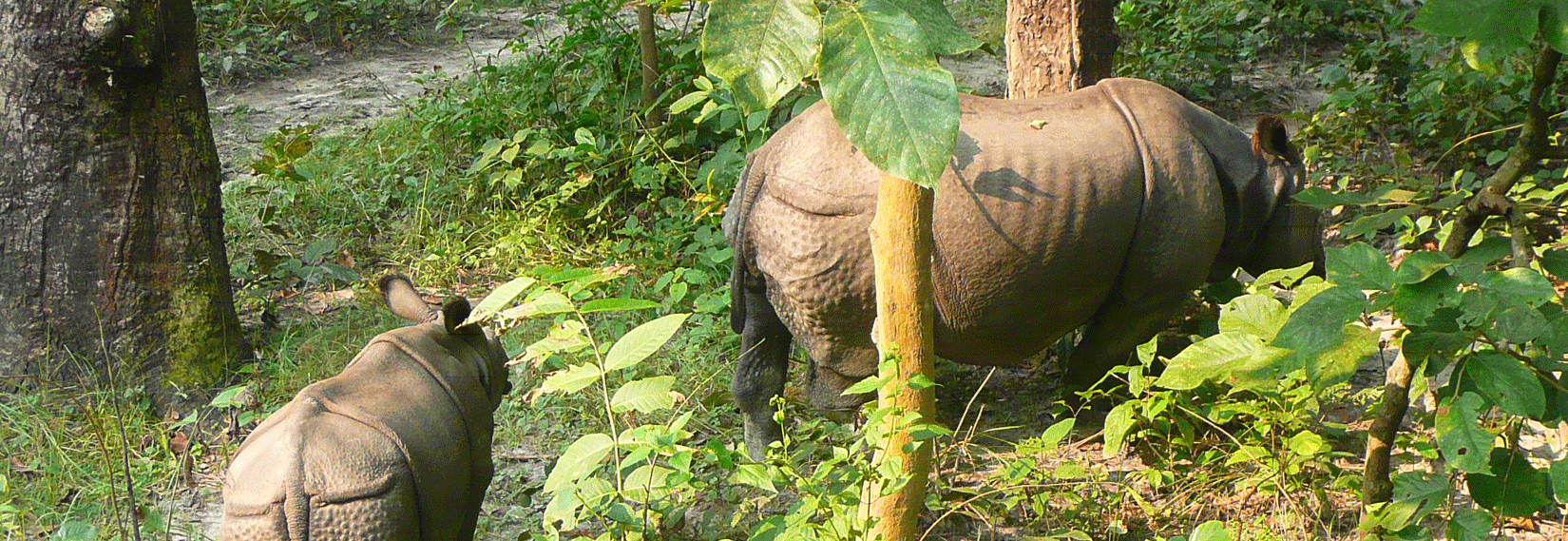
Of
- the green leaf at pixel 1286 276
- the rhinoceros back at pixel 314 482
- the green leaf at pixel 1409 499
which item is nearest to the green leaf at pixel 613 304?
the rhinoceros back at pixel 314 482

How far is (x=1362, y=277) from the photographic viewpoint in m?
1.92

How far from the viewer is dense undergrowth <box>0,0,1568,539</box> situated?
88.6 inches

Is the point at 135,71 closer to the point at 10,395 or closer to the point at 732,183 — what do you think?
the point at 10,395

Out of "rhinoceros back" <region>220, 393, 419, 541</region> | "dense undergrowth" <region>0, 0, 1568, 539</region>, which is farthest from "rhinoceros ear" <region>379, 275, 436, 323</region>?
"rhinoceros back" <region>220, 393, 419, 541</region>

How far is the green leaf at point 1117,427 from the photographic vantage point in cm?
290

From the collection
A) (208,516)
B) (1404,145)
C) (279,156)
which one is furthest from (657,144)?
(1404,145)

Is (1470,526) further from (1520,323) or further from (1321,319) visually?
(1321,319)

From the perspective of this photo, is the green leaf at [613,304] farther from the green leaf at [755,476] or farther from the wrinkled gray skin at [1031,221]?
the wrinkled gray skin at [1031,221]

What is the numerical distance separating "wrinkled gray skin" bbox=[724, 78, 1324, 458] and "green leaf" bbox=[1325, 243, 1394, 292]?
4.67 ft

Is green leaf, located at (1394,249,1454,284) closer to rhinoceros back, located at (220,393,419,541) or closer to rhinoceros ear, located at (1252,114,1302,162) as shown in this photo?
rhinoceros ear, located at (1252,114,1302,162)

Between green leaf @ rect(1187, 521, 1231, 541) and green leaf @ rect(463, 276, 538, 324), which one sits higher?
green leaf @ rect(463, 276, 538, 324)

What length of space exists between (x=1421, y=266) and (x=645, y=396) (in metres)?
1.31

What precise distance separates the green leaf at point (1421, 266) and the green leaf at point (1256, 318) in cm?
38

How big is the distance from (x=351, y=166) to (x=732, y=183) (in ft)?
8.37
